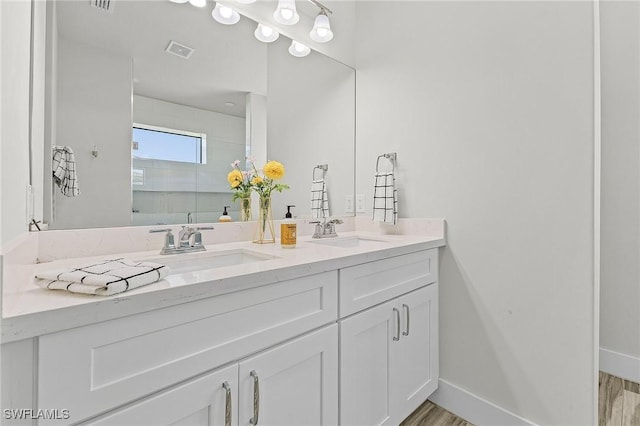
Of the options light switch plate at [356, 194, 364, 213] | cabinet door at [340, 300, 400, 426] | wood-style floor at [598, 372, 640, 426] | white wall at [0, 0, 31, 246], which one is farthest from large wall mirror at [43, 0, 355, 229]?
wood-style floor at [598, 372, 640, 426]

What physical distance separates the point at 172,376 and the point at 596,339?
1.50 m

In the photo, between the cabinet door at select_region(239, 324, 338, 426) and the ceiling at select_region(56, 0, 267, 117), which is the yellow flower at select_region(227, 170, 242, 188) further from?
the cabinet door at select_region(239, 324, 338, 426)

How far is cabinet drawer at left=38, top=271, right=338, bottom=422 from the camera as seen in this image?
567 mm

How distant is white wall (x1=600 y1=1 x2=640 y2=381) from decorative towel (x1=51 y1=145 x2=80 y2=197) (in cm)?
274

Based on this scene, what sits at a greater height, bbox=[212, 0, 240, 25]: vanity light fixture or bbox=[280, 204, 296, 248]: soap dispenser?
bbox=[212, 0, 240, 25]: vanity light fixture

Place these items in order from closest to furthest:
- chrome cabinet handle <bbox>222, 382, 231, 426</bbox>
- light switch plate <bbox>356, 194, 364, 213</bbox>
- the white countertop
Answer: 1. the white countertop
2. chrome cabinet handle <bbox>222, 382, 231, 426</bbox>
3. light switch plate <bbox>356, 194, 364, 213</bbox>

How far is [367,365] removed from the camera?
118 centimetres

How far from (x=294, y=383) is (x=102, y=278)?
2.01 feet

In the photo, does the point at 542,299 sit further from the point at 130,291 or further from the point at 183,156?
the point at 183,156

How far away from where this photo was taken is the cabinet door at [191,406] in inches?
25.3

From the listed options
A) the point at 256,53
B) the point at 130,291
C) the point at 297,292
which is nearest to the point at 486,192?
the point at 297,292

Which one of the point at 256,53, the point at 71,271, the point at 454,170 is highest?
the point at 256,53

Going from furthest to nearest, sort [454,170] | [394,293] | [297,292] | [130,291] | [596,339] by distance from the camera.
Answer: [454,170] < [394,293] < [596,339] < [297,292] < [130,291]

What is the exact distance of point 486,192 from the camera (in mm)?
1482
